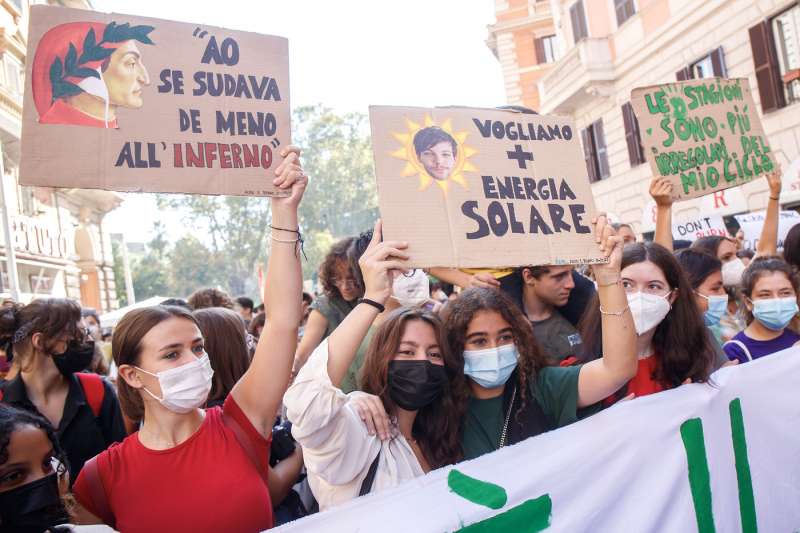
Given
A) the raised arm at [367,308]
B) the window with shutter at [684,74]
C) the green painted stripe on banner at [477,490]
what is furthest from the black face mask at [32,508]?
the window with shutter at [684,74]

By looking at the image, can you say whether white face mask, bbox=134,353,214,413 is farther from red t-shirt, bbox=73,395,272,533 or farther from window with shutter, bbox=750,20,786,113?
window with shutter, bbox=750,20,786,113

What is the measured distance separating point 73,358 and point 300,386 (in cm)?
156

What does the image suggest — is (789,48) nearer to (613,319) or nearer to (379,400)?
(613,319)

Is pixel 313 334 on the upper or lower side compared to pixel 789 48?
lower

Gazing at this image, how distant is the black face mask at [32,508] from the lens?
1.61 metres

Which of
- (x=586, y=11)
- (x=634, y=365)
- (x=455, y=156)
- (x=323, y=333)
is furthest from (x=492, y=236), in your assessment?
(x=586, y=11)

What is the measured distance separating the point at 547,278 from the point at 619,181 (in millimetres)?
14003

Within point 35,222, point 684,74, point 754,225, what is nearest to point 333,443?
point 754,225

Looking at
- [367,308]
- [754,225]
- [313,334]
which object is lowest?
[313,334]

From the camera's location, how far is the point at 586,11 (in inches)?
671

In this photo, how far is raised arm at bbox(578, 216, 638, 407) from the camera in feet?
7.66

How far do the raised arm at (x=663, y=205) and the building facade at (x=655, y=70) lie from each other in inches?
215

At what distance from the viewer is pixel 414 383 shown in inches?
89.6

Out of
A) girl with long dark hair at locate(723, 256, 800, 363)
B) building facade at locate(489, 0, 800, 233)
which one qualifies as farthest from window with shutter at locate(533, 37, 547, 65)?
girl with long dark hair at locate(723, 256, 800, 363)
